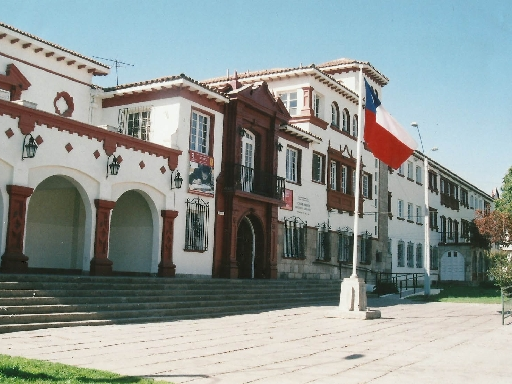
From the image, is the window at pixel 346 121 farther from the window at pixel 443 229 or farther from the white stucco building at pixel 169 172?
the window at pixel 443 229

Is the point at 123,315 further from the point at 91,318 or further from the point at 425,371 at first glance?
the point at 425,371

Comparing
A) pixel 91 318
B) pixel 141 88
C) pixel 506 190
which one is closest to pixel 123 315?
pixel 91 318

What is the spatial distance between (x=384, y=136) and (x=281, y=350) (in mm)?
8639

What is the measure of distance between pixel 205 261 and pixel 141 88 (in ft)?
21.2

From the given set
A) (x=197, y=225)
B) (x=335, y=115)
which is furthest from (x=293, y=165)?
(x=197, y=225)

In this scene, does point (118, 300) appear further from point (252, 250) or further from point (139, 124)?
point (252, 250)

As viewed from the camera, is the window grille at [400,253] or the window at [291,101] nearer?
the window at [291,101]

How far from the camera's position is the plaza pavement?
7281 millimetres

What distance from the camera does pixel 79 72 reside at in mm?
20844

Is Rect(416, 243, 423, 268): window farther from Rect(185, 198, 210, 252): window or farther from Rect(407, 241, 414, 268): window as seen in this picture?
Rect(185, 198, 210, 252): window

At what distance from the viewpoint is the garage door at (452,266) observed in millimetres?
45375

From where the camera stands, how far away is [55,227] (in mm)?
18438

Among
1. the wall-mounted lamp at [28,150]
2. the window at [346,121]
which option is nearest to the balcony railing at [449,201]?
the window at [346,121]

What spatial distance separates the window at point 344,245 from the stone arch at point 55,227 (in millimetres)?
14819
